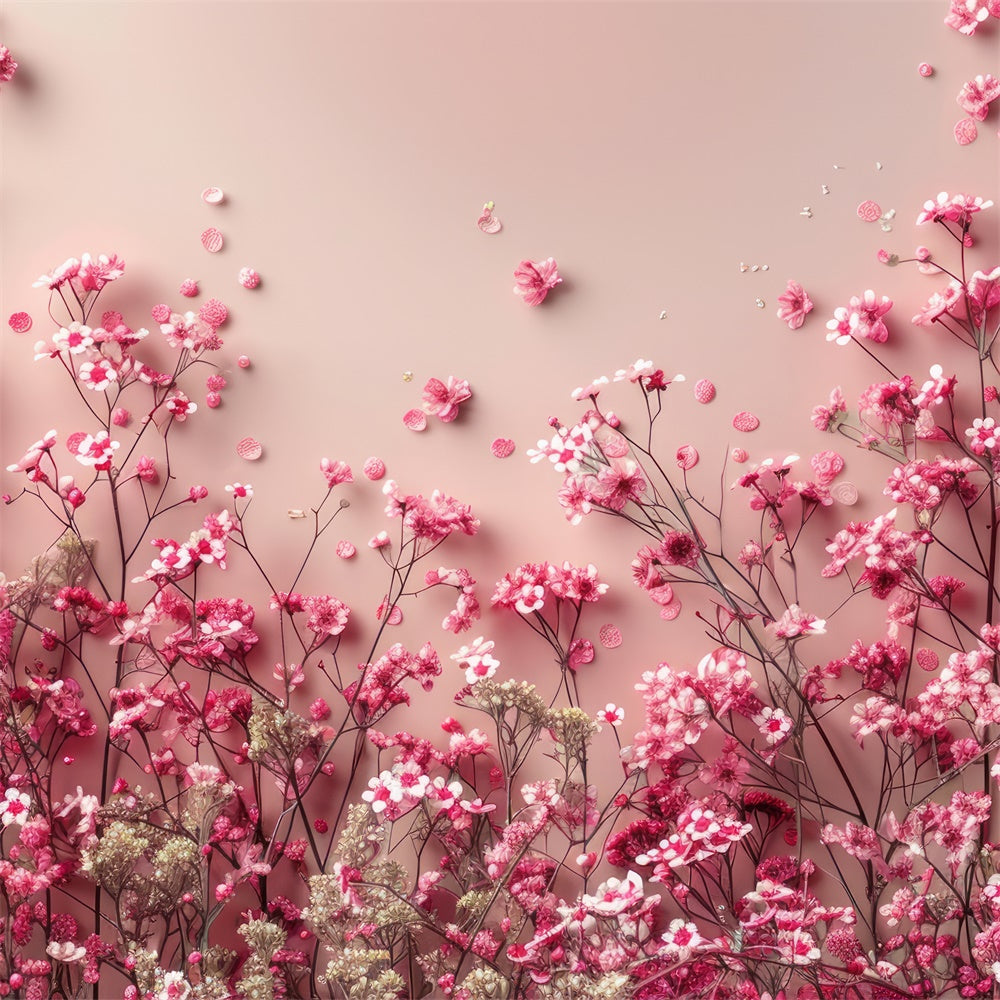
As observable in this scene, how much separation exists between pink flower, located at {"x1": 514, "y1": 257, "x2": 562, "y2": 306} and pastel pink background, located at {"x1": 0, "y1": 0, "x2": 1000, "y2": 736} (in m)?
0.05

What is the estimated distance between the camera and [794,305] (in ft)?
6.23

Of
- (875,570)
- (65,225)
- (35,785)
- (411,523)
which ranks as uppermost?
(65,225)

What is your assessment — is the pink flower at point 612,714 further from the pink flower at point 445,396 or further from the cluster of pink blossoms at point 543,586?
the pink flower at point 445,396

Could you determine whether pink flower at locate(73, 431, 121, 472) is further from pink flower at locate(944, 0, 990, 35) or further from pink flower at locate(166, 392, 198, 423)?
pink flower at locate(944, 0, 990, 35)

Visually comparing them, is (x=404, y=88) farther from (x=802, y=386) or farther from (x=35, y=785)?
(x=35, y=785)

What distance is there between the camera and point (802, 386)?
75.5 inches

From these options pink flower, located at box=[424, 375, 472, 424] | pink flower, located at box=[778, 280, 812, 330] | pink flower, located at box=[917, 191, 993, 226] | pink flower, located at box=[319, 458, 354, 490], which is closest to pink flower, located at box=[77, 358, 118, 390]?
pink flower, located at box=[319, 458, 354, 490]

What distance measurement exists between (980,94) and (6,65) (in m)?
1.99

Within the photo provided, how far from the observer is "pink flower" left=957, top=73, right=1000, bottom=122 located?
73.7 inches

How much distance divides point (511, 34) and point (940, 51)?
2.85ft

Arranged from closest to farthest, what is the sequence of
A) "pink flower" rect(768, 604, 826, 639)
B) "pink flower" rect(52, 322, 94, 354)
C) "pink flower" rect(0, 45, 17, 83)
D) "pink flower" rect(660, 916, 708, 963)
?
"pink flower" rect(660, 916, 708, 963)
"pink flower" rect(768, 604, 826, 639)
"pink flower" rect(52, 322, 94, 354)
"pink flower" rect(0, 45, 17, 83)

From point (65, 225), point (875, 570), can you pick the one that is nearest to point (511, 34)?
point (65, 225)

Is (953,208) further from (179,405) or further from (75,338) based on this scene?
(75,338)

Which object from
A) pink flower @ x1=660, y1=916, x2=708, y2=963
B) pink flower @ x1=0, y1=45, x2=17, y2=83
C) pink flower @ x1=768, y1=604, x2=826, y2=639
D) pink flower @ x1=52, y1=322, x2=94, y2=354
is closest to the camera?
pink flower @ x1=660, y1=916, x2=708, y2=963
